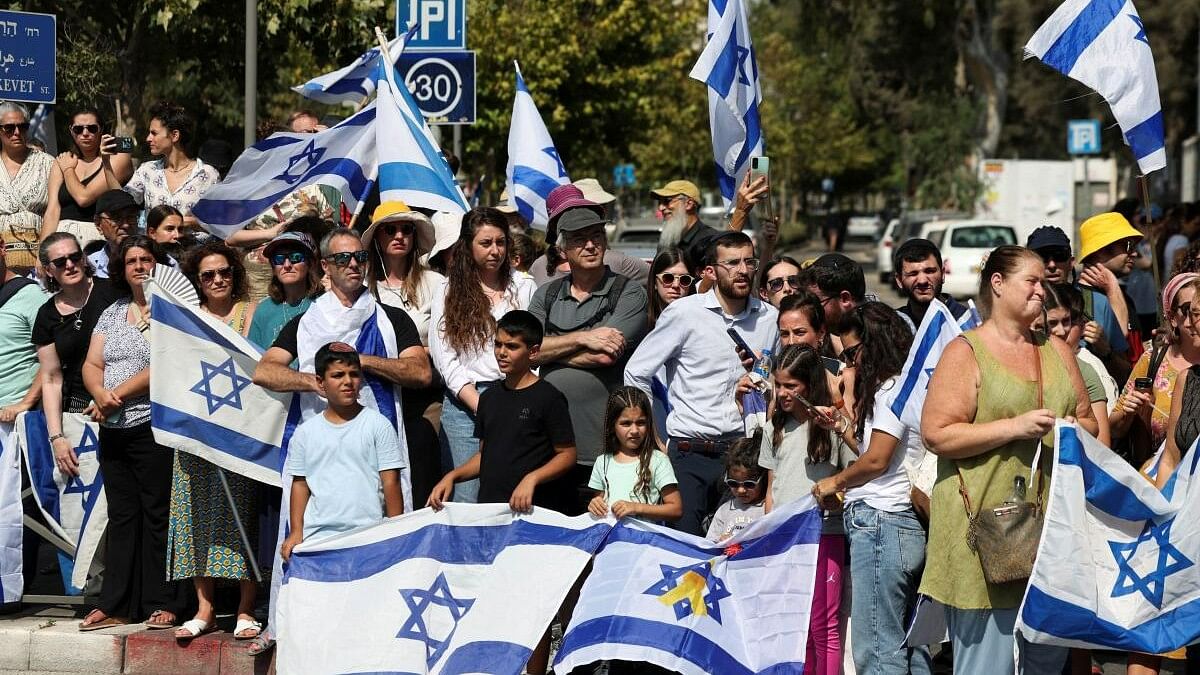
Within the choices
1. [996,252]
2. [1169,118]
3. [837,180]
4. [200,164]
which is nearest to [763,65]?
[1169,118]

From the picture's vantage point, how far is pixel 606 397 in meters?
7.64

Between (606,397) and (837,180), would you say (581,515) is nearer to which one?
(606,397)

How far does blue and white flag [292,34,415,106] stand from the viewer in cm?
1042

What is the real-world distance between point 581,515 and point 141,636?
2.38 m

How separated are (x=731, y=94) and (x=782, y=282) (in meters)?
1.32

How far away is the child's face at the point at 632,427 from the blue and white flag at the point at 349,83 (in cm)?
424

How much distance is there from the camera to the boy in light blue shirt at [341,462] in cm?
711

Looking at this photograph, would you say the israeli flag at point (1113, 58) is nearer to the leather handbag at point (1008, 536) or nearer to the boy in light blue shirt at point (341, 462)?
the leather handbag at point (1008, 536)

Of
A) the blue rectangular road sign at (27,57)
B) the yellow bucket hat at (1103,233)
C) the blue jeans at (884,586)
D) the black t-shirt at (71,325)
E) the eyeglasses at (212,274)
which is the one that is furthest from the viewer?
the blue rectangular road sign at (27,57)

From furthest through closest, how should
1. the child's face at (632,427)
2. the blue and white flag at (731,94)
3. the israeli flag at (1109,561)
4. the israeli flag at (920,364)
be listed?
the blue and white flag at (731,94) → the child's face at (632,427) → the israeli flag at (920,364) → the israeli flag at (1109,561)

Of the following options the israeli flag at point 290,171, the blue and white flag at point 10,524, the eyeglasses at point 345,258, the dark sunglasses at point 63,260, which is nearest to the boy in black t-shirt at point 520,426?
the eyeglasses at point 345,258

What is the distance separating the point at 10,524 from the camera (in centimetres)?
855

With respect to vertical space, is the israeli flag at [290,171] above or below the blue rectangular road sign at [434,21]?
below

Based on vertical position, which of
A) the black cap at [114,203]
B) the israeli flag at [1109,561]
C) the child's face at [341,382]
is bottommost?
the israeli flag at [1109,561]
